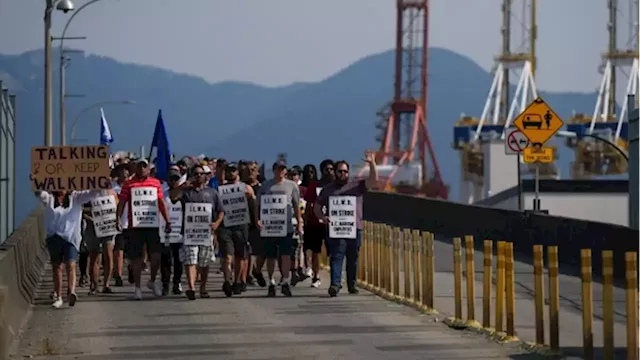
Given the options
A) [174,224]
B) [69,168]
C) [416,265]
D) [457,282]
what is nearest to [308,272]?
[174,224]

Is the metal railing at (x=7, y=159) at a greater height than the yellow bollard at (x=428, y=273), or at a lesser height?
greater

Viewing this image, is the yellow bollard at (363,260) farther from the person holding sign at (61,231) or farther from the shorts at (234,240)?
the person holding sign at (61,231)

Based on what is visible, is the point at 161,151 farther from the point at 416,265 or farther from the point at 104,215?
the point at 416,265

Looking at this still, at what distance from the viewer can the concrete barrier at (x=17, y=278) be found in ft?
44.7

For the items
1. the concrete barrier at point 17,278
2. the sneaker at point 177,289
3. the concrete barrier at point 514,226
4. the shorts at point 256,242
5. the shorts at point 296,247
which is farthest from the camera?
the concrete barrier at point 514,226

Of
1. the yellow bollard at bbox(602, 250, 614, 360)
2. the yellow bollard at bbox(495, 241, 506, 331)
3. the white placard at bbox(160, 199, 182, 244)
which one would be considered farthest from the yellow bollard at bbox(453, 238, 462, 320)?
the white placard at bbox(160, 199, 182, 244)

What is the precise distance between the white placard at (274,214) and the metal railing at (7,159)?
16.9 feet

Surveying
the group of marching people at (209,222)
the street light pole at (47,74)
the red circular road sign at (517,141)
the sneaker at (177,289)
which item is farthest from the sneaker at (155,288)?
the red circular road sign at (517,141)

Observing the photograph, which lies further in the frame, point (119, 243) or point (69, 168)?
point (119, 243)

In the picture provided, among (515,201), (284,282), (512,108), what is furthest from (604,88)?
(284,282)

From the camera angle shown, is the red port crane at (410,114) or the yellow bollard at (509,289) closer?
the yellow bollard at (509,289)

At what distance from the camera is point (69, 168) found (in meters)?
19.1

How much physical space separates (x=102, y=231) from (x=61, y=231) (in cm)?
206

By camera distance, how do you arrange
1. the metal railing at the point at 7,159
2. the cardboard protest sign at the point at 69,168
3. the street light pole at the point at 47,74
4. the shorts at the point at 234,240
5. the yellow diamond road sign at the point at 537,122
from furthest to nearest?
1. the yellow diamond road sign at the point at 537,122
2. the street light pole at the point at 47,74
3. the metal railing at the point at 7,159
4. the shorts at the point at 234,240
5. the cardboard protest sign at the point at 69,168
